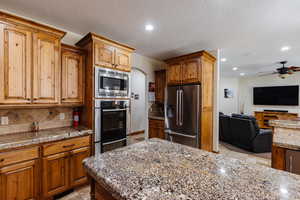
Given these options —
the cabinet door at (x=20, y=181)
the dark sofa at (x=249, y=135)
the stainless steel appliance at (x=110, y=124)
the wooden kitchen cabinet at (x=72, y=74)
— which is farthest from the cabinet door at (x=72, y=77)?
the dark sofa at (x=249, y=135)

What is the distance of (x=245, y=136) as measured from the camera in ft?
13.2

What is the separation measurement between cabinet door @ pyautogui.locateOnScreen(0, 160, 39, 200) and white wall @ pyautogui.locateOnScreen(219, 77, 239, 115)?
8292 mm

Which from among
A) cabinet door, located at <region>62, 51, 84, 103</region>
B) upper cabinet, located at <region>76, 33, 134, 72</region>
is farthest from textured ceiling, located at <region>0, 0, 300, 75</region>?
cabinet door, located at <region>62, 51, 84, 103</region>

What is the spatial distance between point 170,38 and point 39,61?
2.42 metres

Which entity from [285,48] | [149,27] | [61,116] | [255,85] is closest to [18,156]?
[61,116]

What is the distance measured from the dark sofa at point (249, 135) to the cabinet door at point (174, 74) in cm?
220

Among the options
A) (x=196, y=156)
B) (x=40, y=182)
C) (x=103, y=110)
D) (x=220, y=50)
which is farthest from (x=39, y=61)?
(x=220, y=50)

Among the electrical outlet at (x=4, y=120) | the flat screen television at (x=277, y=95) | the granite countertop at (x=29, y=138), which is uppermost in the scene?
the flat screen television at (x=277, y=95)

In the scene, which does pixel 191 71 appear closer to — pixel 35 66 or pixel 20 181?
pixel 35 66

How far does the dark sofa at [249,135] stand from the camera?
3.86 m

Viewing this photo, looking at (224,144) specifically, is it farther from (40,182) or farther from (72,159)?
(40,182)

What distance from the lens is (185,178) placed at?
0.91 m

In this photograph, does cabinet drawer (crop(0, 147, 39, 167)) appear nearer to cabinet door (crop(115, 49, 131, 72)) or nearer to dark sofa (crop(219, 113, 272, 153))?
cabinet door (crop(115, 49, 131, 72))

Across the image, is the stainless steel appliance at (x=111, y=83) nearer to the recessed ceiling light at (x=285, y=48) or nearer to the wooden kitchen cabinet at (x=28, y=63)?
the wooden kitchen cabinet at (x=28, y=63)
